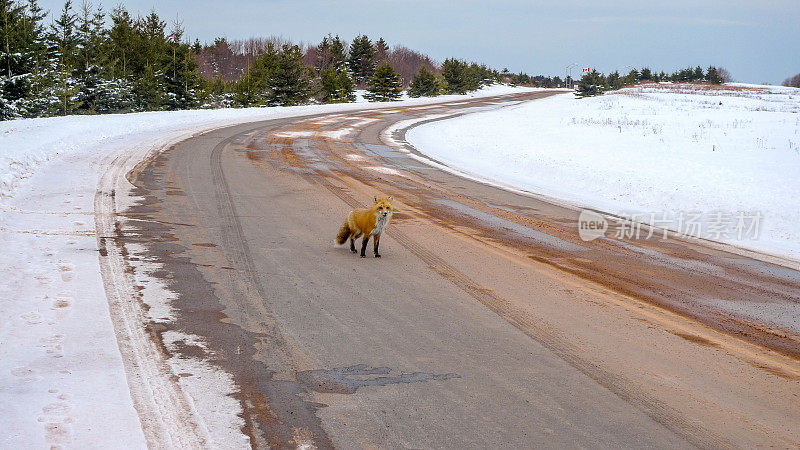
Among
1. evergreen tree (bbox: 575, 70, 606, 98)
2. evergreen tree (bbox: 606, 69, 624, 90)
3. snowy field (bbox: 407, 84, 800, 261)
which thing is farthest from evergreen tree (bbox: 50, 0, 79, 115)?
evergreen tree (bbox: 606, 69, 624, 90)

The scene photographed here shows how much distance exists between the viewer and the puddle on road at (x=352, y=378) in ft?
15.4

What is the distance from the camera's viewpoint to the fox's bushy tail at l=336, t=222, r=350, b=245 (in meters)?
8.89

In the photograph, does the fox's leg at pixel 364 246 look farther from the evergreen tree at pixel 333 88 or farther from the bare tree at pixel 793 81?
the bare tree at pixel 793 81

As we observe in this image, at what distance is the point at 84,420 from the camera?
13.0 feet

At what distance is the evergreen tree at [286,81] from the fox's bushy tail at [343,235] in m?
46.7

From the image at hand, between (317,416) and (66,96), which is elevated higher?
(66,96)

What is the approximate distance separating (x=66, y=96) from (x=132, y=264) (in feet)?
94.3

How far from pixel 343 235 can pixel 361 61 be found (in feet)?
257

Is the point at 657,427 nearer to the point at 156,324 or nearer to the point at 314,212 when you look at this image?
the point at 156,324

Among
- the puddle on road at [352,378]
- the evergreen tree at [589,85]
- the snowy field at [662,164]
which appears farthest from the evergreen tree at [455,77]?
the puddle on road at [352,378]

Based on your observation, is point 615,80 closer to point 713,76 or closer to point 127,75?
point 713,76

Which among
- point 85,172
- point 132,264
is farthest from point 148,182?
point 132,264

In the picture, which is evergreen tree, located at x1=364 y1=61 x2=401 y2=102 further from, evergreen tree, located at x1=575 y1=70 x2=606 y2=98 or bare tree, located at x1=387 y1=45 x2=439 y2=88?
bare tree, located at x1=387 y1=45 x2=439 y2=88

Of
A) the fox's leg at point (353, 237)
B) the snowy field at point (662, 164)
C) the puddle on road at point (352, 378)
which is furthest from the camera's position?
the snowy field at point (662, 164)
